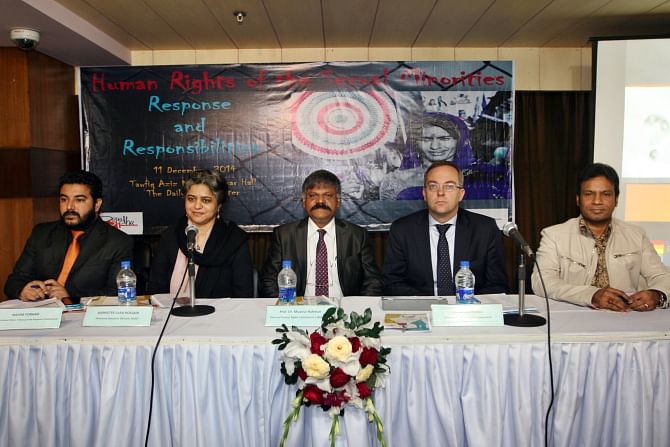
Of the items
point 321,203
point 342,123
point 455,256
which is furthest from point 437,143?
point 455,256

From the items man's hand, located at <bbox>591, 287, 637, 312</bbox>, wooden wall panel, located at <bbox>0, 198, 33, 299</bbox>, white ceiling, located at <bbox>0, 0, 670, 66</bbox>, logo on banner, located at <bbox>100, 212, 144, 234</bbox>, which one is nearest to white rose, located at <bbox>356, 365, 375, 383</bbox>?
man's hand, located at <bbox>591, 287, 637, 312</bbox>

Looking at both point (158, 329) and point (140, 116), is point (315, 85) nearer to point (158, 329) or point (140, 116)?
point (140, 116)

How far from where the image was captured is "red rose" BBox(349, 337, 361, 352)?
1.56m

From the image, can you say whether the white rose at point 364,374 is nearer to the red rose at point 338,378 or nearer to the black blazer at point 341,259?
the red rose at point 338,378

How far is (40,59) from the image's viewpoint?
12.6 feet

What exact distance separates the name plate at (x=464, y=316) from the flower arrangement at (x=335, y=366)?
31 centimetres

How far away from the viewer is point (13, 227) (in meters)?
3.75

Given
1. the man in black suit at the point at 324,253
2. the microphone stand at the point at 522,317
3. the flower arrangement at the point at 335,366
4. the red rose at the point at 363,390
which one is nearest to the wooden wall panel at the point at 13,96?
the man in black suit at the point at 324,253

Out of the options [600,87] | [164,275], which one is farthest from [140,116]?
[600,87]

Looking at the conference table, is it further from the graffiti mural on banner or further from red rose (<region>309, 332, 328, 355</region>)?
the graffiti mural on banner

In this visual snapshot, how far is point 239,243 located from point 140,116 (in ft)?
6.15

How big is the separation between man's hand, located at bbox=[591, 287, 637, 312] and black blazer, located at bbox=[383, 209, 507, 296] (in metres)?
0.63

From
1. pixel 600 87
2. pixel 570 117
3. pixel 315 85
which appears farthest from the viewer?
pixel 570 117

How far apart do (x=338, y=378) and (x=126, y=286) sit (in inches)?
48.5
